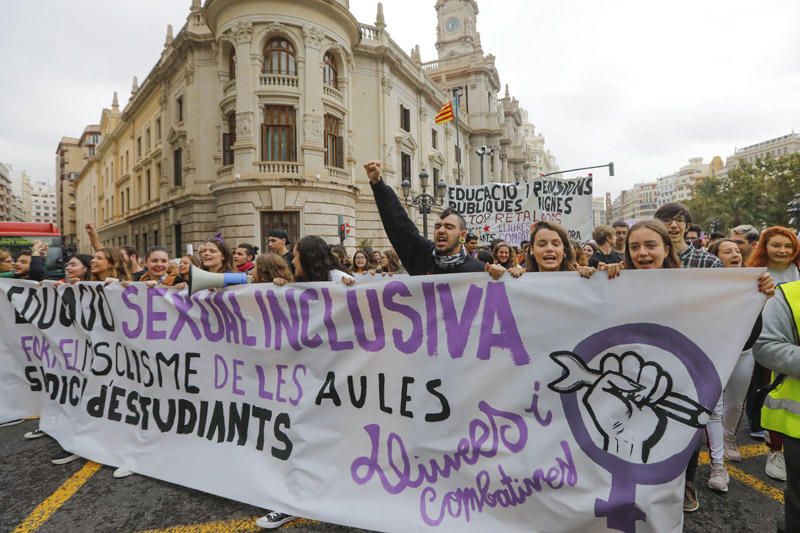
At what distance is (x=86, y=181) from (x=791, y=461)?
66911 mm

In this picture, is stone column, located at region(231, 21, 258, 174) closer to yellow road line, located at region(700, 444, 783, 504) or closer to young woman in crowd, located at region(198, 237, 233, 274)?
young woman in crowd, located at region(198, 237, 233, 274)

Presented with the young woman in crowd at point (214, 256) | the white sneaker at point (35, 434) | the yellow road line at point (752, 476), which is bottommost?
the yellow road line at point (752, 476)

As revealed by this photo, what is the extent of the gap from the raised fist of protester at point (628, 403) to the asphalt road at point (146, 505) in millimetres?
821

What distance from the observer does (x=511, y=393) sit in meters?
2.35

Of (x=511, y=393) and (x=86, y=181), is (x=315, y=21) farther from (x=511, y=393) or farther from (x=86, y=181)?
(x=86, y=181)

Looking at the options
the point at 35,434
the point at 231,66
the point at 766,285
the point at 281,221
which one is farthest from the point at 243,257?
the point at 231,66

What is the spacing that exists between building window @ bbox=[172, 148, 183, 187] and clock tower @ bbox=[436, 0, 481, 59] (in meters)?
29.3

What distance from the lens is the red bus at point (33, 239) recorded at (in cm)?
1257

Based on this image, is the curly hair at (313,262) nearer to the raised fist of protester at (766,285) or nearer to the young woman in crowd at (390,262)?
the raised fist of protester at (766,285)

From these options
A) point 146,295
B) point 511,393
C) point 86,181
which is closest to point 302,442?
point 511,393

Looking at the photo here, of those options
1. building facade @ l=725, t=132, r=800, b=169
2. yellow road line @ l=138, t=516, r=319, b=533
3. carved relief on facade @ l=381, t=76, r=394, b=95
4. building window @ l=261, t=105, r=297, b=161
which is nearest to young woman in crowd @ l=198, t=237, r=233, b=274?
yellow road line @ l=138, t=516, r=319, b=533

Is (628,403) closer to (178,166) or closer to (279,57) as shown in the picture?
(279,57)

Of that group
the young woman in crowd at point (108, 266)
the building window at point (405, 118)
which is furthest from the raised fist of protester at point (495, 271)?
the building window at point (405, 118)

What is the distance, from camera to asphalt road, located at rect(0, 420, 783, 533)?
2.49 meters
